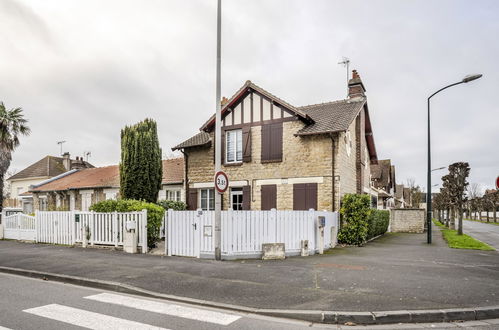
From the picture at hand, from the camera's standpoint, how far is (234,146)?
17797mm

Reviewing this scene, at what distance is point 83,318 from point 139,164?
11.2 meters

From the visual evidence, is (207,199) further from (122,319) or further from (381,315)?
(381,315)

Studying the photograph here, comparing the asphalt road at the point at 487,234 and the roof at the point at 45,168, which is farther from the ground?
the roof at the point at 45,168

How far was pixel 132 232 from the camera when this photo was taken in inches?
460

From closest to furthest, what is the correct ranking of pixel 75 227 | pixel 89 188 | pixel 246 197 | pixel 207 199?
pixel 75 227, pixel 246 197, pixel 207 199, pixel 89 188

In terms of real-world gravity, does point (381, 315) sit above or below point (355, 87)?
A: below

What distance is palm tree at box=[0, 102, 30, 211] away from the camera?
19.6m

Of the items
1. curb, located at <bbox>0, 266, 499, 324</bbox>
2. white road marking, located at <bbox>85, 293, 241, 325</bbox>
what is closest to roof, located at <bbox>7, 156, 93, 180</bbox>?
white road marking, located at <bbox>85, 293, 241, 325</bbox>

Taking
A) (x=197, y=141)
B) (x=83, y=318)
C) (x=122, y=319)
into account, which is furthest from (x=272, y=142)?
(x=83, y=318)

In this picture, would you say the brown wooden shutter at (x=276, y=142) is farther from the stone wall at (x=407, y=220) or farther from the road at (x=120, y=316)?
the stone wall at (x=407, y=220)

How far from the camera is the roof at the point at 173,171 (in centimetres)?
2181

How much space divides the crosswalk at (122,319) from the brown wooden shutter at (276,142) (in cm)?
1108

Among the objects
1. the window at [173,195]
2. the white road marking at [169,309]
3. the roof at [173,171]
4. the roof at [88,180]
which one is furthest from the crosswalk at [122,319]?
the roof at [88,180]

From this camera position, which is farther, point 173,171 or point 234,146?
point 173,171
